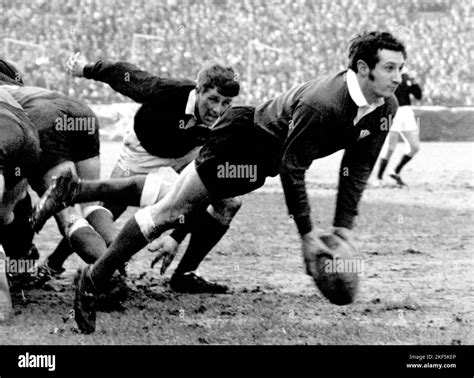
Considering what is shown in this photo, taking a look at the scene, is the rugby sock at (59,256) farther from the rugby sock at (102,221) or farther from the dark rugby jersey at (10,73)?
the dark rugby jersey at (10,73)

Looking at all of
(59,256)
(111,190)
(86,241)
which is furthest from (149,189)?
(59,256)

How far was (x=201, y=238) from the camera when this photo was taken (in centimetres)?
502

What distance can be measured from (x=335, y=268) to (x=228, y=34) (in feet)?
35.4

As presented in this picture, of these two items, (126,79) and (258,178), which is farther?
(126,79)

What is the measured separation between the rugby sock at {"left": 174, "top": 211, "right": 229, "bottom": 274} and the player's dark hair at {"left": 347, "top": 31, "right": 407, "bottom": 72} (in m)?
1.42

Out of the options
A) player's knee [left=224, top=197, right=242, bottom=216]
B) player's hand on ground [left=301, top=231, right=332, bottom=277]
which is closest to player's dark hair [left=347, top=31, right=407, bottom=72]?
player's hand on ground [left=301, top=231, right=332, bottom=277]

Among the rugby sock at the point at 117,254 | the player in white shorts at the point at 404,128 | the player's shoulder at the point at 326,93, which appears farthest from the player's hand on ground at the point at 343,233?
the player in white shorts at the point at 404,128

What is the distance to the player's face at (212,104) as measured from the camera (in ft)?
15.4

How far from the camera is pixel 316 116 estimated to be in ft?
12.2

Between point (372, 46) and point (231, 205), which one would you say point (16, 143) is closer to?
point (231, 205)

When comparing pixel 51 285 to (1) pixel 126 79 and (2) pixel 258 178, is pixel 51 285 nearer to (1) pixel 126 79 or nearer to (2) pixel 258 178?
(1) pixel 126 79

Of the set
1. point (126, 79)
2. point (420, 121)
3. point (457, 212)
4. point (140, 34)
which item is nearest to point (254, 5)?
point (140, 34)

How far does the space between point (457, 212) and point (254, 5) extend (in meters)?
6.17

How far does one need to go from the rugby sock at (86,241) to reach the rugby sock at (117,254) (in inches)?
15.7
